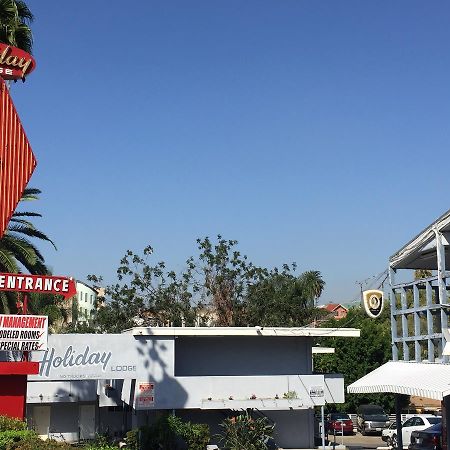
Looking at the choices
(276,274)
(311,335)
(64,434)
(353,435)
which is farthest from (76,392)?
(276,274)

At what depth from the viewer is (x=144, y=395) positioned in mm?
29359

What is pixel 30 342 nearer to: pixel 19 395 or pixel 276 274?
pixel 19 395

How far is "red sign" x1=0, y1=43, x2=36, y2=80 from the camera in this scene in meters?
22.2

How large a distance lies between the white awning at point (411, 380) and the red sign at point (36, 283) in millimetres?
9042

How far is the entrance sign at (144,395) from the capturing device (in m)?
29.2

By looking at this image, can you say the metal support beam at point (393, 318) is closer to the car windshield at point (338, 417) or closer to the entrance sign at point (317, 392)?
the entrance sign at point (317, 392)

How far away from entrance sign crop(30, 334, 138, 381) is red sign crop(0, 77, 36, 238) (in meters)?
7.51

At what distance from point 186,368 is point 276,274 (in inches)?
1402

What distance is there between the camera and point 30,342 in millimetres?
21969

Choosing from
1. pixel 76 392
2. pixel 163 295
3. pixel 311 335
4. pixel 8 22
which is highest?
pixel 8 22

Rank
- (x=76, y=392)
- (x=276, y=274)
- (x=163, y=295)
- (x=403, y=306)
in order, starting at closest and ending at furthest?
(x=403, y=306) → (x=76, y=392) → (x=163, y=295) → (x=276, y=274)

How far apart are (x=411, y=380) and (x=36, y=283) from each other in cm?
1118

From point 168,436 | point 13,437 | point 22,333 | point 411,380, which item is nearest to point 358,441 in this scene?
point 168,436

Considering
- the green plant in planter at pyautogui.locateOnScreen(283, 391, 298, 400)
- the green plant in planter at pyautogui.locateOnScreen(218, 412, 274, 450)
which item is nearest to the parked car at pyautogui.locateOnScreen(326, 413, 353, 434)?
the green plant in planter at pyautogui.locateOnScreen(283, 391, 298, 400)
